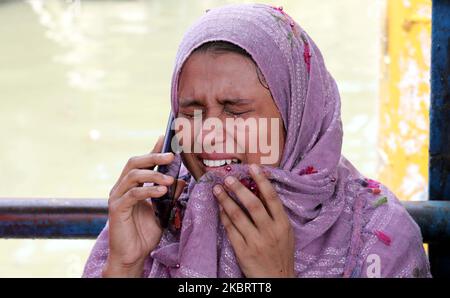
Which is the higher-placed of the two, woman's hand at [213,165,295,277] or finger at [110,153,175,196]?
finger at [110,153,175,196]

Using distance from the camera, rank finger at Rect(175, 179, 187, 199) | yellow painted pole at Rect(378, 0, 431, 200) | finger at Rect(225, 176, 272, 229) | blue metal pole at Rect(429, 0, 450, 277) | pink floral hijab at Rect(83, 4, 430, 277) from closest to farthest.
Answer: finger at Rect(225, 176, 272, 229) < pink floral hijab at Rect(83, 4, 430, 277) < finger at Rect(175, 179, 187, 199) < blue metal pole at Rect(429, 0, 450, 277) < yellow painted pole at Rect(378, 0, 431, 200)

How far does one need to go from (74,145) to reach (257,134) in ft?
19.4

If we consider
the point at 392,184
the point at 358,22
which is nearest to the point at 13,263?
the point at 392,184

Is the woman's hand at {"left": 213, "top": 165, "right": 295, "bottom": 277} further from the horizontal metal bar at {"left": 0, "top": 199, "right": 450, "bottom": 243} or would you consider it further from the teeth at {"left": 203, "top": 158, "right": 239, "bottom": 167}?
the horizontal metal bar at {"left": 0, "top": 199, "right": 450, "bottom": 243}

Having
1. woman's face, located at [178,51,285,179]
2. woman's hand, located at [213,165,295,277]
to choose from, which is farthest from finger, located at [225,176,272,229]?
woman's face, located at [178,51,285,179]

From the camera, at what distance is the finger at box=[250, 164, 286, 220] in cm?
168

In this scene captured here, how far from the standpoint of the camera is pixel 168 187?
187 centimetres

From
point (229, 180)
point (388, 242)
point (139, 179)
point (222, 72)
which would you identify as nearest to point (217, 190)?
point (229, 180)

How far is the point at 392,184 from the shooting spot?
3.54 metres

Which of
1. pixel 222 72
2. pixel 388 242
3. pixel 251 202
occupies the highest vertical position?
pixel 222 72

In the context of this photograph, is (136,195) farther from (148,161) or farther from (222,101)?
(222,101)

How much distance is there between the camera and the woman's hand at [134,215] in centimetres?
173

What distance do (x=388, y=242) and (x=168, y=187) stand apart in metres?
0.54

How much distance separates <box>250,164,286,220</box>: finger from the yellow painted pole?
1.61 metres
